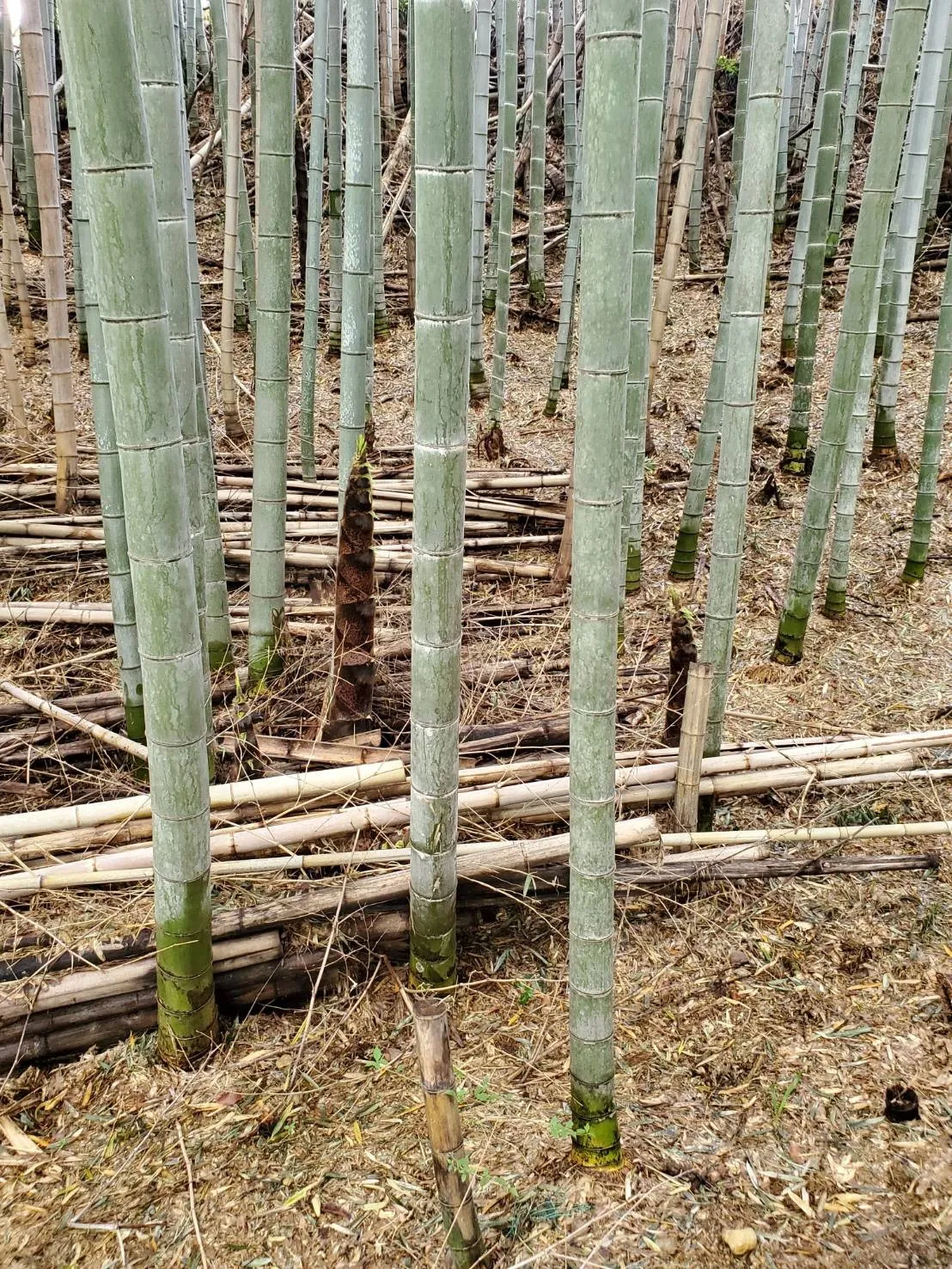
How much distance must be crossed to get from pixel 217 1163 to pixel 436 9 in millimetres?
2164

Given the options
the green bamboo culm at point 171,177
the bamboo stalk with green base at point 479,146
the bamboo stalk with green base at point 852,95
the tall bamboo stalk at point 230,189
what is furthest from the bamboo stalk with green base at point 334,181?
the bamboo stalk with green base at point 852,95

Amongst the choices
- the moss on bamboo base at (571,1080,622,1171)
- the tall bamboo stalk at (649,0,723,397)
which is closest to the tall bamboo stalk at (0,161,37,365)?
the tall bamboo stalk at (649,0,723,397)

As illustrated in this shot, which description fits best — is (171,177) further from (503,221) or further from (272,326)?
(503,221)

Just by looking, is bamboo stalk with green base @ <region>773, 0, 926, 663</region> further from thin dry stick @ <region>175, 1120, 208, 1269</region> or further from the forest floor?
thin dry stick @ <region>175, 1120, 208, 1269</region>

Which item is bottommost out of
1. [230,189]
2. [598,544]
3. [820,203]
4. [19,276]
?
[598,544]

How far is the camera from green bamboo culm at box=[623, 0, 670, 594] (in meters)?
2.89

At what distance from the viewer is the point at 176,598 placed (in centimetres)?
172

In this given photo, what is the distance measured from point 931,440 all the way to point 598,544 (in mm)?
3419

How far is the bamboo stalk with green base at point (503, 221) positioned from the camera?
5953mm

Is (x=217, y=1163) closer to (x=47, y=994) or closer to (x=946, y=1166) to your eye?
(x=47, y=994)

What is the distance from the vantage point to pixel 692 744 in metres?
2.59

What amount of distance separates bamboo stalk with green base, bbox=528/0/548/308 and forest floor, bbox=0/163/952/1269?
562 centimetres

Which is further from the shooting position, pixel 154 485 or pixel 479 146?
pixel 479 146

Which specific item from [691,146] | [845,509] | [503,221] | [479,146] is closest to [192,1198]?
[845,509]
